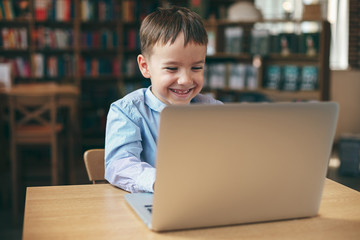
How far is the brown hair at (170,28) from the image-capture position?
1.17 metres

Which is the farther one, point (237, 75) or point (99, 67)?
point (99, 67)

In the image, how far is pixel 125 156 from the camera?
3.61ft

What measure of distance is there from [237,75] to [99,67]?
1905 mm

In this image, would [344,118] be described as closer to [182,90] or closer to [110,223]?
[182,90]

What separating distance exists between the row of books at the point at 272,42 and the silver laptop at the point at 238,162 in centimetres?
396

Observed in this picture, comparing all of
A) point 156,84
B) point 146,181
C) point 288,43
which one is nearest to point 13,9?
point 288,43

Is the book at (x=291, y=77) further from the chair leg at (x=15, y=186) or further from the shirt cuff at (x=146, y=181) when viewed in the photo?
the shirt cuff at (x=146, y=181)

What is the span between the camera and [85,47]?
5.72 m

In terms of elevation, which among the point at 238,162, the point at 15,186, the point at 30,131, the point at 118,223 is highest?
the point at 238,162

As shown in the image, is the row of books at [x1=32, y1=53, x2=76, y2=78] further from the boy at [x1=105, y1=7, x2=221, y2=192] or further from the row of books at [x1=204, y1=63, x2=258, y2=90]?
the boy at [x1=105, y1=7, x2=221, y2=192]

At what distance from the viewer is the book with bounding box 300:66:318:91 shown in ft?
14.7

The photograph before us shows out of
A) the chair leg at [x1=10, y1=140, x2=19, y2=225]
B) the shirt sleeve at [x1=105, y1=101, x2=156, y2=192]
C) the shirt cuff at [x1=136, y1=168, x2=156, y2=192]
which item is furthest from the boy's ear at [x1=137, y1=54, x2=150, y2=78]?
the chair leg at [x1=10, y1=140, x2=19, y2=225]

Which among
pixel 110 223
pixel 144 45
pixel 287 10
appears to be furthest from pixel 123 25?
pixel 110 223

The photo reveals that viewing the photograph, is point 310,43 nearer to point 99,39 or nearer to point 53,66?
point 99,39
